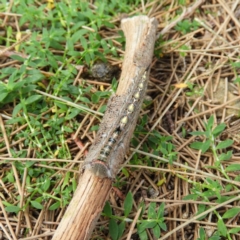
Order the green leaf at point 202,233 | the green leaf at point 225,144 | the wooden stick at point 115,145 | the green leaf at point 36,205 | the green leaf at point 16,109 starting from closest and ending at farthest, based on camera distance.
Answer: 1. the wooden stick at point 115,145
2. the green leaf at point 202,233
3. the green leaf at point 36,205
4. the green leaf at point 225,144
5. the green leaf at point 16,109

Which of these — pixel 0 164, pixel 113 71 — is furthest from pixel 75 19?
pixel 0 164

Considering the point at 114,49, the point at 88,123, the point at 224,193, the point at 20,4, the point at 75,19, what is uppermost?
the point at 20,4

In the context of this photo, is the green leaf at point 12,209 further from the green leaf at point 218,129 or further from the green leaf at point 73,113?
the green leaf at point 218,129

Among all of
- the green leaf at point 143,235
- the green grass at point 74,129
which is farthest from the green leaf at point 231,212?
the green leaf at point 143,235

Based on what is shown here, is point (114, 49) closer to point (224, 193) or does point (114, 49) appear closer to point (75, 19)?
point (75, 19)

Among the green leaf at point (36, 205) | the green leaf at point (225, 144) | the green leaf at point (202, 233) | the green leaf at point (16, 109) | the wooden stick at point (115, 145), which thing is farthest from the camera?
the green leaf at point (16, 109)

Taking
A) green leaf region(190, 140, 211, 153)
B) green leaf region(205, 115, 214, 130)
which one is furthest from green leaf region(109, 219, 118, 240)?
green leaf region(205, 115, 214, 130)
